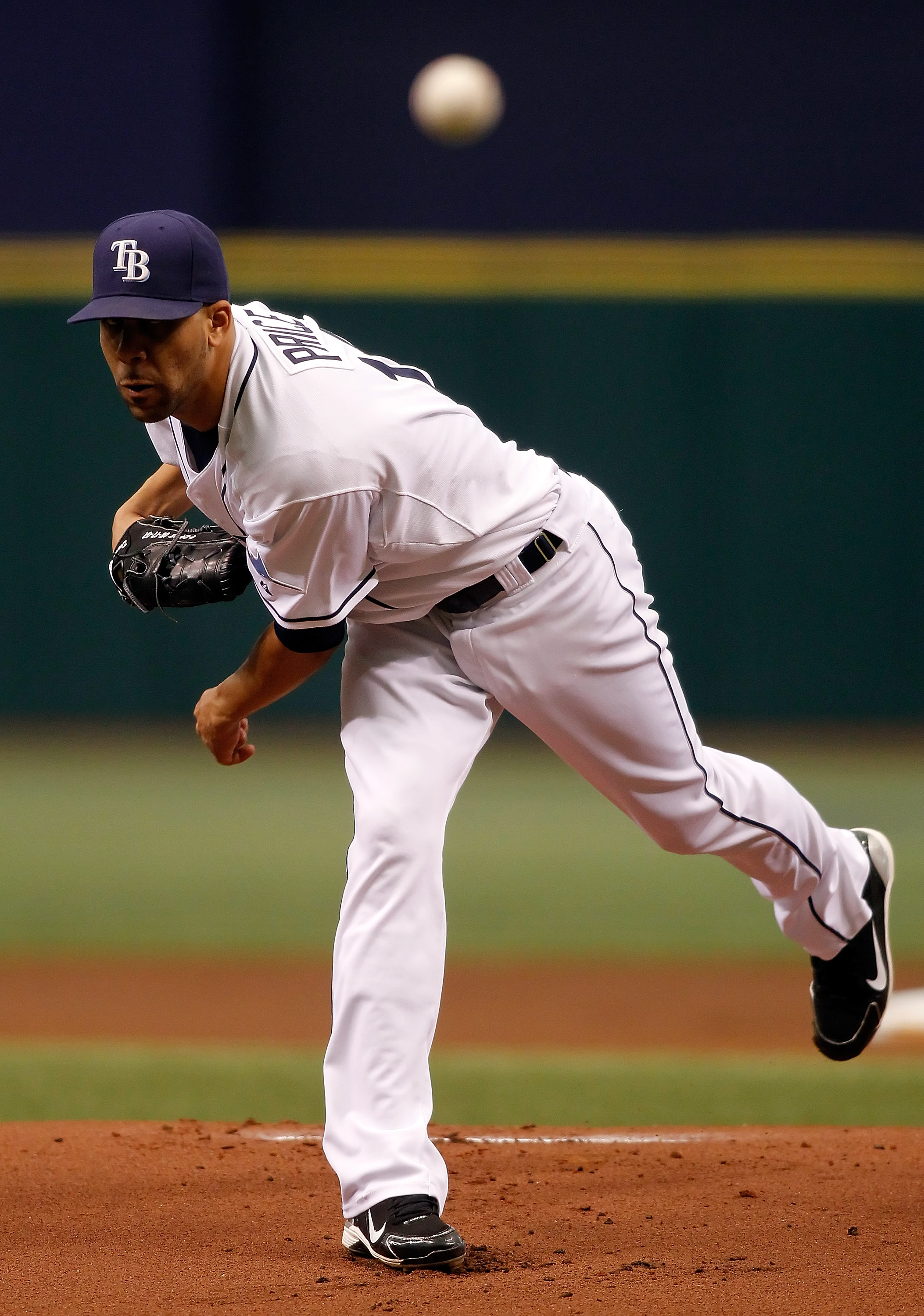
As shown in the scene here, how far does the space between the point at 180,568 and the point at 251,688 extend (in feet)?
0.72

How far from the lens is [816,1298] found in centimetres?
216

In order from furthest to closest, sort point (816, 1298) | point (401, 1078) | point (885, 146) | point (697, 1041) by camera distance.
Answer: point (885, 146), point (697, 1041), point (401, 1078), point (816, 1298)

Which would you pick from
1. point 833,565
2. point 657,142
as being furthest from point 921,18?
point 833,565

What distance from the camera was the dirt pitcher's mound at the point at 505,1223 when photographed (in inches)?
85.4

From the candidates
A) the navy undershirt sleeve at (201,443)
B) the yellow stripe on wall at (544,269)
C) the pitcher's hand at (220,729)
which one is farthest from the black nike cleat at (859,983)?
the yellow stripe on wall at (544,269)

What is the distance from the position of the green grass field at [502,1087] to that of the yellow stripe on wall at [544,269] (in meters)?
5.68

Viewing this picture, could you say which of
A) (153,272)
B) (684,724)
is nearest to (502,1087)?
(684,724)

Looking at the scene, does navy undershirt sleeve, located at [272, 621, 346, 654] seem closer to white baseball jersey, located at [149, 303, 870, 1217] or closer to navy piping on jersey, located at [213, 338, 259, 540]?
white baseball jersey, located at [149, 303, 870, 1217]

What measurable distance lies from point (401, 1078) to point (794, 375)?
7.18m

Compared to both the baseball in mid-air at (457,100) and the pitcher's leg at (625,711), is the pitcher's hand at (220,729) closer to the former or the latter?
the pitcher's leg at (625,711)

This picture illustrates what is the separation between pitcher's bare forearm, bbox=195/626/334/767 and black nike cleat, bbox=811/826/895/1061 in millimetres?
1252

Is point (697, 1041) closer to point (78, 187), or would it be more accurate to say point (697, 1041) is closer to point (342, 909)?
point (342, 909)

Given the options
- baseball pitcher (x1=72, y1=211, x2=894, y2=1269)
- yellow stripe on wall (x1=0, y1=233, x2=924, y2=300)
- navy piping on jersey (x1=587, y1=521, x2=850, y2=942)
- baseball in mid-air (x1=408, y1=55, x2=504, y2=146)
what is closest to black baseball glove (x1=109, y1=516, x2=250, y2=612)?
baseball pitcher (x1=72, y1=211, x2=894, y2=1269)

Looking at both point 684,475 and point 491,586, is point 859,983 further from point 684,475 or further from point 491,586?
point 684,475
